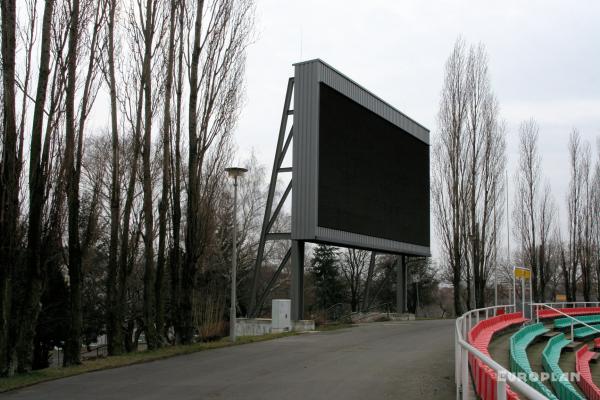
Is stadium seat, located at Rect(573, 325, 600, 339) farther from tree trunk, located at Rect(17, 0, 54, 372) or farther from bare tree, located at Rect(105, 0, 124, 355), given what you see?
tree trunk, located at Rect(17, 0, 54, 372)

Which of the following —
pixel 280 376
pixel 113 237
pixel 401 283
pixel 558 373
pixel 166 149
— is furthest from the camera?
pixel 401 283

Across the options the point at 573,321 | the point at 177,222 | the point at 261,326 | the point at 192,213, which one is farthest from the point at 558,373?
the point at 573,321

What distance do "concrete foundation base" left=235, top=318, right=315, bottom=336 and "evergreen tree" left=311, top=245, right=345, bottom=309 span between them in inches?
1054

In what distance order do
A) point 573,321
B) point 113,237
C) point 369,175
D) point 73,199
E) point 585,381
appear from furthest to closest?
point 369,175 < point 573,321 < point 113,237 < point 73,199 < point 585,381

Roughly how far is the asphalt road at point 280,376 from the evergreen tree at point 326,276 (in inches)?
1384

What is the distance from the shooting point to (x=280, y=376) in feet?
37.9

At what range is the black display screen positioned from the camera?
2473 cm

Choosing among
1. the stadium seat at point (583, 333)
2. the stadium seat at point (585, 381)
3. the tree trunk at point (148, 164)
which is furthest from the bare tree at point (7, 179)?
the stadium seat at point (583, 333)

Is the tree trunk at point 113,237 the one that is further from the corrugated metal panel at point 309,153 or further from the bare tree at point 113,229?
the corrugated metal panel at point 309,153

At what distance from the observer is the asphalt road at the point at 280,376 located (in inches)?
386

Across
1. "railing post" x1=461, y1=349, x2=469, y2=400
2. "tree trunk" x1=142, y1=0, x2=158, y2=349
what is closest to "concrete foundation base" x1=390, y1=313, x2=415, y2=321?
"tree trunk" x1=142, y1=0, x2=158, y2=349

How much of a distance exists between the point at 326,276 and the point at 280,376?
4161 centimetres

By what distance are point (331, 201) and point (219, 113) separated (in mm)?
7553

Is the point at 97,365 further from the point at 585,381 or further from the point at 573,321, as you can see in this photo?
the point at 573,321
